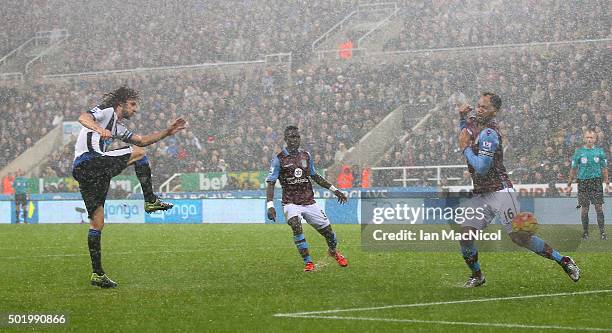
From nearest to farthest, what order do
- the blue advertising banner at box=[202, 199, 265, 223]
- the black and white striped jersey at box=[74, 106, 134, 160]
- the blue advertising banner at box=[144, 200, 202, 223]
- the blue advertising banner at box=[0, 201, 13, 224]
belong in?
1. the black and white striped jersey at box=[74, 106, 134, 160]
2. the blue advertising banner at box=[202, 199, 265, 223]
3. the blue advertising banner at box=[144, 200, 202, 223]
4. the blue advertising banner at box=[0, 201, 13, 224]

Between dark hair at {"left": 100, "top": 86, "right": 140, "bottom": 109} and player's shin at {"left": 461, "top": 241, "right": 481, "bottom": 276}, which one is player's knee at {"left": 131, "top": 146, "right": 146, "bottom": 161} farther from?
player's shin at {"left": 461, "top": 241, "right": 481, "bottom": 276}

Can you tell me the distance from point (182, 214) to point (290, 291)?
69.5ft

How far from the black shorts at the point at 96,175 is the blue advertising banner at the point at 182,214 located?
19.7m

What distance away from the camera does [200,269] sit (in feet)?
43.6

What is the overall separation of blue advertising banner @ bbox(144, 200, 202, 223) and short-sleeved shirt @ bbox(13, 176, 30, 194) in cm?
639

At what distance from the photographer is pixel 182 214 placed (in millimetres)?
31203

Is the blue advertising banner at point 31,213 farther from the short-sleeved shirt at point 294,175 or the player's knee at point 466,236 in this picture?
the player's knee at point 466,236

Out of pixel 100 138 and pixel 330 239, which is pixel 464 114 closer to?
pixel 330 239

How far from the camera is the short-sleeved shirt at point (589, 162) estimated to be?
62.1 feet

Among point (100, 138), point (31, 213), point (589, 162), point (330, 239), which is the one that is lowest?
point (31, 213)

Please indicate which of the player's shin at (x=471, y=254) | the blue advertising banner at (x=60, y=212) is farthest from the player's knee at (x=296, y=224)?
the blue advertising banner at (x=60, y=212)

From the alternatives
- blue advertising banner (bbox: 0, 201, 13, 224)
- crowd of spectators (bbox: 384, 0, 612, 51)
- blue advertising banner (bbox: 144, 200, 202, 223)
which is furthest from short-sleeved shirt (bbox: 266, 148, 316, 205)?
crowd of spectators (bbox: 384, 0, 612, 51)

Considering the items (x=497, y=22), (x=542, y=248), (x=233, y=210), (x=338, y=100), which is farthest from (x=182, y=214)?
(x=542, y=248)

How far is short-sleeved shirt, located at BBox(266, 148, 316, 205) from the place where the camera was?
44.0ft
